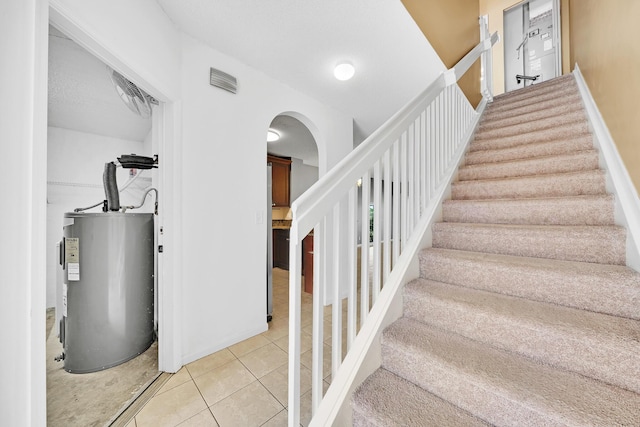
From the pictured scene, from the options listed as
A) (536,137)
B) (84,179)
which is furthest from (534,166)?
(84,179)

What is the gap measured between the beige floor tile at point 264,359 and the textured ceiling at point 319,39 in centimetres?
246

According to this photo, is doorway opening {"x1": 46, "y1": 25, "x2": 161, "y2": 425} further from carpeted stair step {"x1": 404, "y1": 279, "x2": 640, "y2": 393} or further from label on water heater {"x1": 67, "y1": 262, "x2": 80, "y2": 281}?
carpeted stair step {"x1": 404, "y1": 279, "x2": 640, "y2": 393}

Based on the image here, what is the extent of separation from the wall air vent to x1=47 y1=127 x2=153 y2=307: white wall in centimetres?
237

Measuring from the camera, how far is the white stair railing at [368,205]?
34.0 inches

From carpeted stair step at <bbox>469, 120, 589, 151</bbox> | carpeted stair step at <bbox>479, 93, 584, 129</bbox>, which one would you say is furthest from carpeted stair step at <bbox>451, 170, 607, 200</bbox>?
carpeted stair step at <bbox>479, 93, 584, 129</bbox>

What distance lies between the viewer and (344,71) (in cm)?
221

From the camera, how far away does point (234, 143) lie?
206 cm

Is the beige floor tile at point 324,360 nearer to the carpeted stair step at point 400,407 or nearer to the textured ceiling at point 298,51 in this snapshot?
the carpeted stair step at point 400,407

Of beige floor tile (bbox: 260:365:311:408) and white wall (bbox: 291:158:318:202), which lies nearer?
beige floor tile (bbox: 260:365:311:408)

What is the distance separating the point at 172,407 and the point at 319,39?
267 centimetres

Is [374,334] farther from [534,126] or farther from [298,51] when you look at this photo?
[534,126]

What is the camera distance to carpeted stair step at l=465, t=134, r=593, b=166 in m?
1.72

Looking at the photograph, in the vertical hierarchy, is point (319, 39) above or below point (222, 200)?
above

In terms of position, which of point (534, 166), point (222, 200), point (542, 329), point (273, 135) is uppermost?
point (273, 135)
